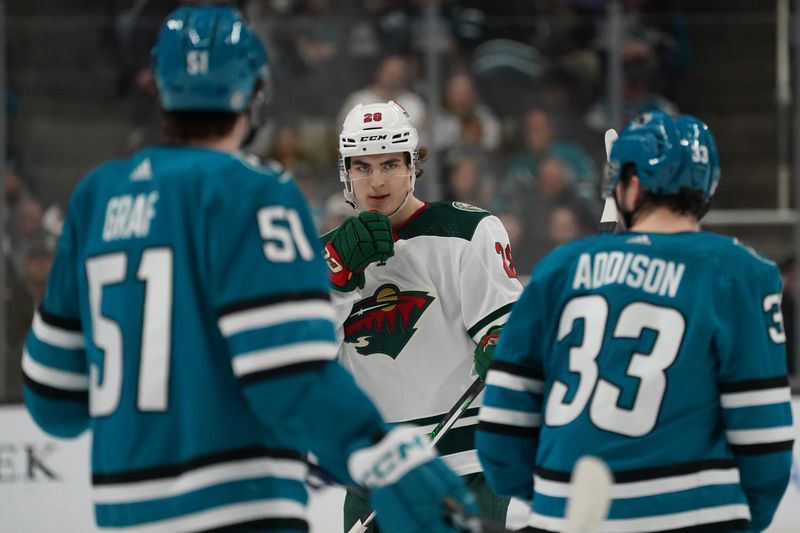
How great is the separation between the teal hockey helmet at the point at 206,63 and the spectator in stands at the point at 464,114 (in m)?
4.14

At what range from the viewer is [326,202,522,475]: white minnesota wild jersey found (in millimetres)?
2969

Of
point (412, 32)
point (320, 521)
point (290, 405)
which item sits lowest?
point (320, 521)

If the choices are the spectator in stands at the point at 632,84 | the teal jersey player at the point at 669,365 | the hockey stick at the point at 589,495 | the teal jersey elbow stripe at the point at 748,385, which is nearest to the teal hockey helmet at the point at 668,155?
the teal jersey player at the point at 669,365

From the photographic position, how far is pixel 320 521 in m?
4.44

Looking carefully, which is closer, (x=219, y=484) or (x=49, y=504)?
(x=219, y=484)

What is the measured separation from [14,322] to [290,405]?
152 inches

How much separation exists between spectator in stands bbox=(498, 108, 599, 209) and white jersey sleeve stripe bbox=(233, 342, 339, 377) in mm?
4246

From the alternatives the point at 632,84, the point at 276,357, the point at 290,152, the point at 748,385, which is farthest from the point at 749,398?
the point at 632,84

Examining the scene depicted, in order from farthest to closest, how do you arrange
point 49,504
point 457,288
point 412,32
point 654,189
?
point 412,32 → point 49,504 → point 457,288 → point 654,189

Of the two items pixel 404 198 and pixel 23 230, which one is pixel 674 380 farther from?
pixel 23 230

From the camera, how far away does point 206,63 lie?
5.47ft

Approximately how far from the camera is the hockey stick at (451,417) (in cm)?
295

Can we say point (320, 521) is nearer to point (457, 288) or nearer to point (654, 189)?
point (457, 288)

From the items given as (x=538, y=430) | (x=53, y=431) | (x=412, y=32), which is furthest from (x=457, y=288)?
(x=412, y=32)
